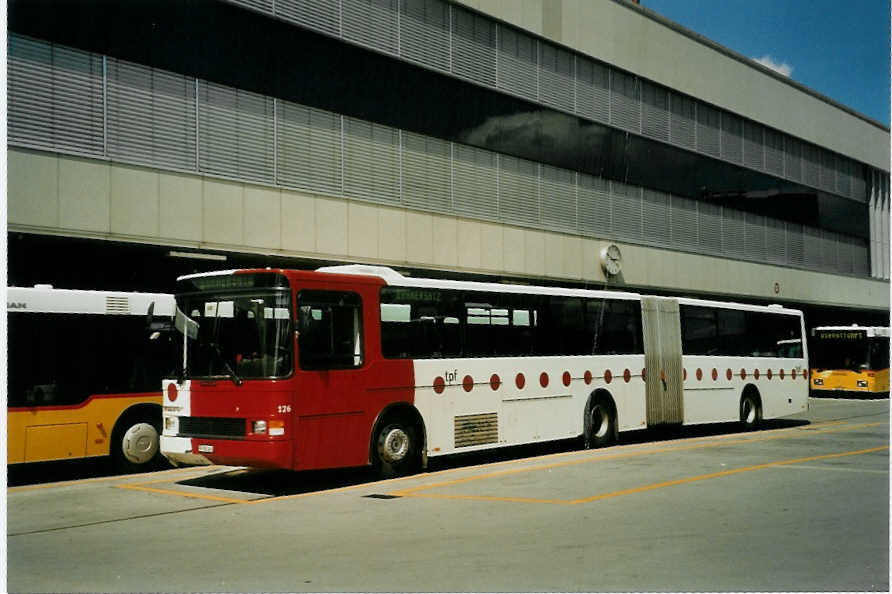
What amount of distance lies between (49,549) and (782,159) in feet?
113

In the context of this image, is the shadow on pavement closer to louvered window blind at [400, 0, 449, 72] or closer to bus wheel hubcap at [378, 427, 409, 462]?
bus wheel hubcap at [378, 427, 409, 462]

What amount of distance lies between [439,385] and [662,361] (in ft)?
23.0

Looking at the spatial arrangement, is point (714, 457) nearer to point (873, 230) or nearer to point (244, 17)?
point (244, 17)

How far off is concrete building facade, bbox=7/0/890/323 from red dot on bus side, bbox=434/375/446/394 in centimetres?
647

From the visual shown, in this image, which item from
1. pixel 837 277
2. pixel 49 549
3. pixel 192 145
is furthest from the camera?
pixel 837 277

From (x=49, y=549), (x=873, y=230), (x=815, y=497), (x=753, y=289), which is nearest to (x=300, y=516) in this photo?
(x=49, y=549)

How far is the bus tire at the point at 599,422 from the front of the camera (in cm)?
1842

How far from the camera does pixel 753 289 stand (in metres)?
37.1

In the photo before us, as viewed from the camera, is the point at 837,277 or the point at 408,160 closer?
the point at 408,160

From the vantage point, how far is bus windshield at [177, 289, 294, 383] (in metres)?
12.8

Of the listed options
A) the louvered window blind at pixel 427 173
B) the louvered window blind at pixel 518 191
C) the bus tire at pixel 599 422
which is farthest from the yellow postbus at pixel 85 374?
the louvered window blind at pixel 518 191

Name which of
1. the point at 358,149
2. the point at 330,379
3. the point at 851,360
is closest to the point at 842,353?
the point at 851,360

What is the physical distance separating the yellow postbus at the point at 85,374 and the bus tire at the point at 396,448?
342 cm

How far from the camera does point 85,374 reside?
1486 cm
